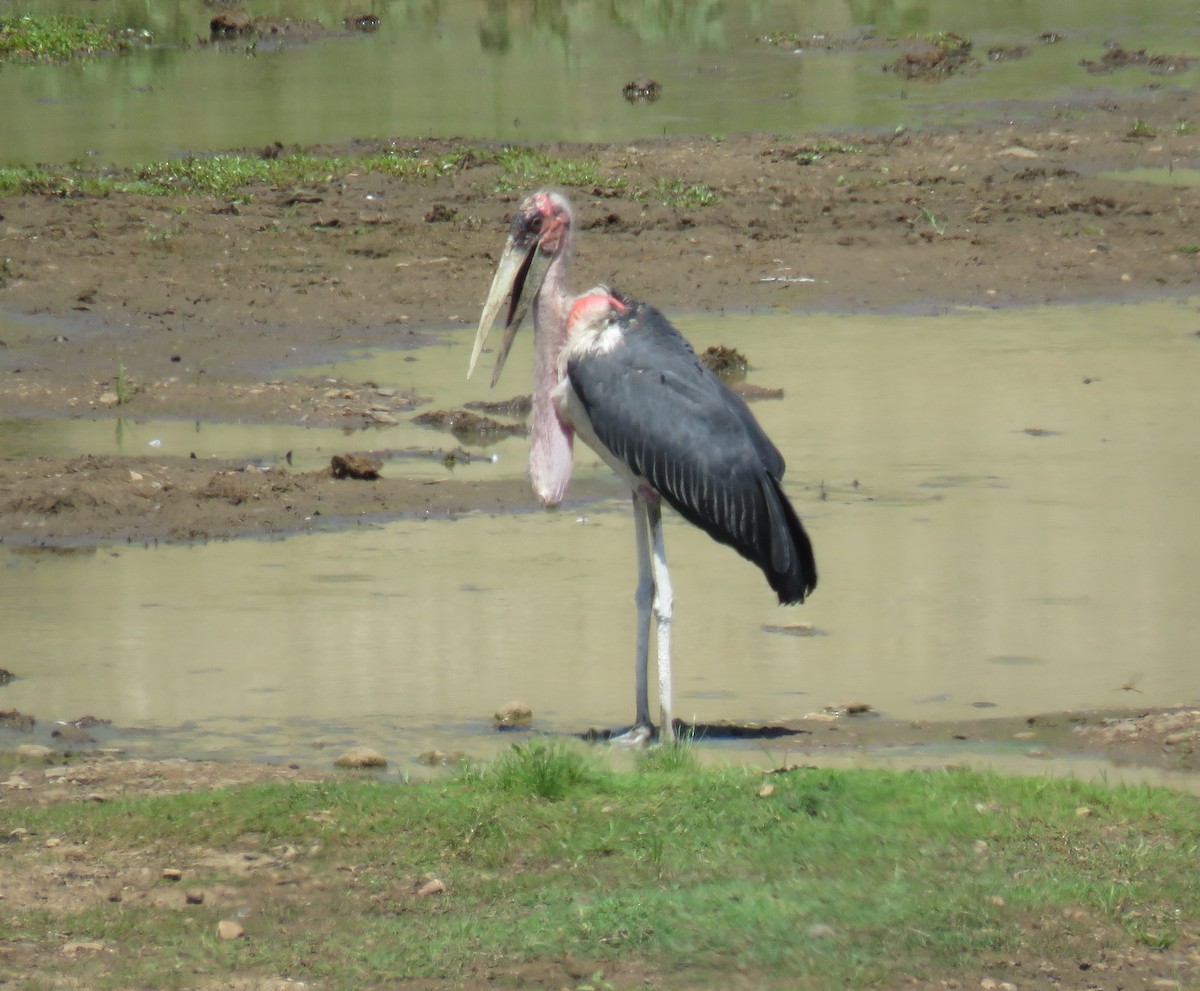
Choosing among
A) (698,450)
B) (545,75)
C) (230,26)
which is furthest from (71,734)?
(230,26)

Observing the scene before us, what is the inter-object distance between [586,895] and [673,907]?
0.71 ft

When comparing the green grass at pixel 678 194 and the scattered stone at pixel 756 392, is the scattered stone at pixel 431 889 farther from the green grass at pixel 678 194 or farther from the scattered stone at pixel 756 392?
the green grass at pixel 678 194

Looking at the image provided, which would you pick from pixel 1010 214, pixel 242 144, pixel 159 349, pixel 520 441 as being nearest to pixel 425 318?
pixel 159 349

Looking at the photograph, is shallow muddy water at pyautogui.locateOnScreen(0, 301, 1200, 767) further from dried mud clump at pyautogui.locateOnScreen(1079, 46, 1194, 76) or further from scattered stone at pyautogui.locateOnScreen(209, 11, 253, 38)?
scattered stone at pyautogui.locateOnScreen(209, 11, 253, 38)

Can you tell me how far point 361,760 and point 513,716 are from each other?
21.8 inches

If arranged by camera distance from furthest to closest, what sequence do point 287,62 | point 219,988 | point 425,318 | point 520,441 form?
point 287,62
point 425,318
point 520,441
point 219,988

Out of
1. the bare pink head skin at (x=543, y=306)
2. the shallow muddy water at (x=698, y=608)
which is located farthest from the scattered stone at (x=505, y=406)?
the bare pink head skin at (x=543, y=306)

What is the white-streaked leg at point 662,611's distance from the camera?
5629 millimetres

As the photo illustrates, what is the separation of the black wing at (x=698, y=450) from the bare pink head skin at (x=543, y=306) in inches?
8.4

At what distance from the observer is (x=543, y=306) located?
20.6 feet

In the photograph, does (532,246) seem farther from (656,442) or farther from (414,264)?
(414,264)

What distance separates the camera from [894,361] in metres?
10.2

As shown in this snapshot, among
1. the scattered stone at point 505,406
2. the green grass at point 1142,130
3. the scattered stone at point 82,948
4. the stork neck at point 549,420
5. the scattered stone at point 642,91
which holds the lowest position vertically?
the scattered stone at point 82,948

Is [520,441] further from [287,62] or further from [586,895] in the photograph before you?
[287,62]
